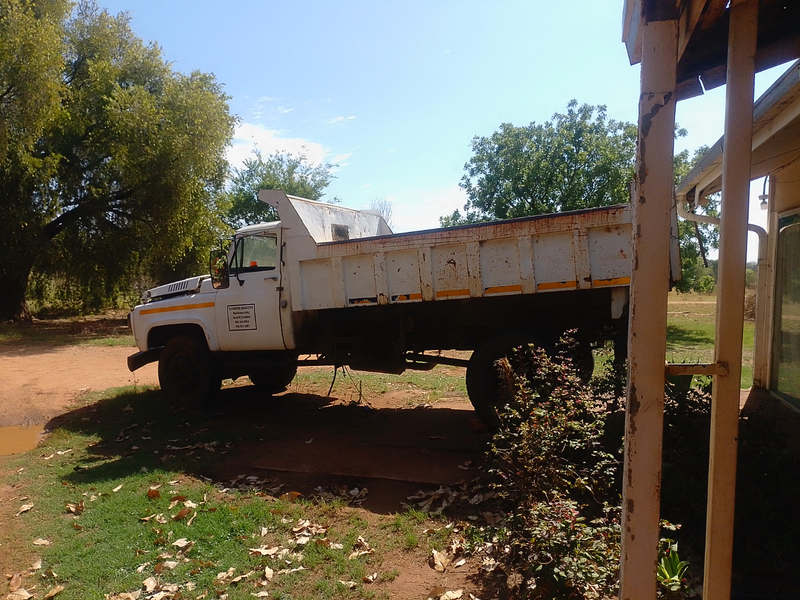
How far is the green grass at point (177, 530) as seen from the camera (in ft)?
11.9

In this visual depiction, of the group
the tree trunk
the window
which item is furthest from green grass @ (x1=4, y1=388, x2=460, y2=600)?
the tree trunk

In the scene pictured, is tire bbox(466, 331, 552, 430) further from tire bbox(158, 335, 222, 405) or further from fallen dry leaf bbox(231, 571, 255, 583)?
tire bbox(158, 335, 222, 405)

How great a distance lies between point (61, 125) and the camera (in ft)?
58.5

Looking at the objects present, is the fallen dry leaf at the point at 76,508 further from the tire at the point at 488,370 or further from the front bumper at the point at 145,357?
the tire at the point at 488,370

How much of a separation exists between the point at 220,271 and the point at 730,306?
262 inches

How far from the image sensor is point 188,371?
8.05m

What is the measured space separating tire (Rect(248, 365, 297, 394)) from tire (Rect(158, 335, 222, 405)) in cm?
105

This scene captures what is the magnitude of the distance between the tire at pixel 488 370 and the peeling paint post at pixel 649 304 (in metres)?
3.88

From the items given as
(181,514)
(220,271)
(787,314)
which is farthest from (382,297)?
(787,314)

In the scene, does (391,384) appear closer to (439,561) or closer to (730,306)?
(439,561)

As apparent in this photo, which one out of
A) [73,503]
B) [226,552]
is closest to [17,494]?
[73,503]

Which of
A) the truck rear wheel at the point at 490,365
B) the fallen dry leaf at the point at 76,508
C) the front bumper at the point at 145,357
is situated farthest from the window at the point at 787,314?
the front bumper at the point at 145,357

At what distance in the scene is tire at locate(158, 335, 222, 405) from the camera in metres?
7.82

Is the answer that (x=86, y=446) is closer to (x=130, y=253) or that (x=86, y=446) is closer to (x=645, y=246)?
(x=645, y=246)
